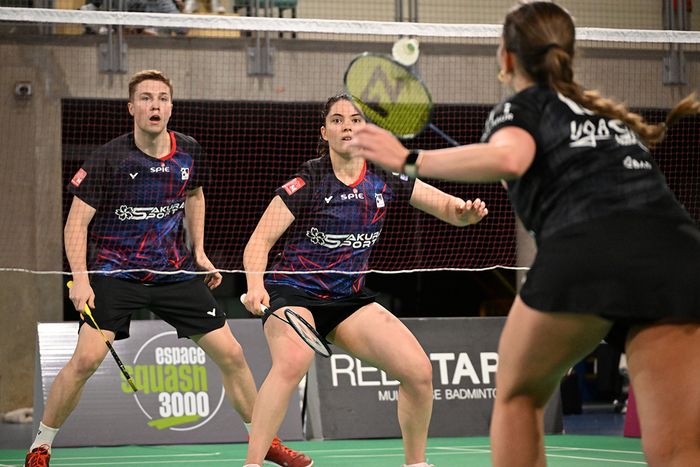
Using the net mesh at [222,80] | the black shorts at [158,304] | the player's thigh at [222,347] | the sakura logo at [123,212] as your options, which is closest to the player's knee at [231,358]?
the player's thigh at [222,347]

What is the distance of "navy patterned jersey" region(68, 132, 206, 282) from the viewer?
19.7 feet

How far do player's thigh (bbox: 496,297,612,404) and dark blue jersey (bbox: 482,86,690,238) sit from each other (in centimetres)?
24

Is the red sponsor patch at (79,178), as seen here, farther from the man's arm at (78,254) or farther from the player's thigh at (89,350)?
the player's thigh at (89,350)

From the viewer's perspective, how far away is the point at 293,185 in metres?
5.48

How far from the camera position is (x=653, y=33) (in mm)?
7852

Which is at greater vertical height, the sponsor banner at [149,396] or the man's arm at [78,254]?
the man's arm at [78,254]

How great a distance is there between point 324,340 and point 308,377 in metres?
3.32

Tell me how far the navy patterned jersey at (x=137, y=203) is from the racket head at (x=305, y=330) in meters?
1.04

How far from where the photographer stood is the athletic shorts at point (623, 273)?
2.99 meters

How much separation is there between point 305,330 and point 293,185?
0.71m

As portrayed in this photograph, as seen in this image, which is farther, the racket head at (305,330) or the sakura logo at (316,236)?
the sakura logo at (316,236)

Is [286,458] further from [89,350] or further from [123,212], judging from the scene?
[123,212]

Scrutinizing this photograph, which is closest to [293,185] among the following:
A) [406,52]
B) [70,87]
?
[406,52]

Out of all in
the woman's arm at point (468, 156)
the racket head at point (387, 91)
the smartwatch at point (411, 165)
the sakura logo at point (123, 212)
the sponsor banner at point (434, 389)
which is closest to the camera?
the woman's arm at point (468, 156)
